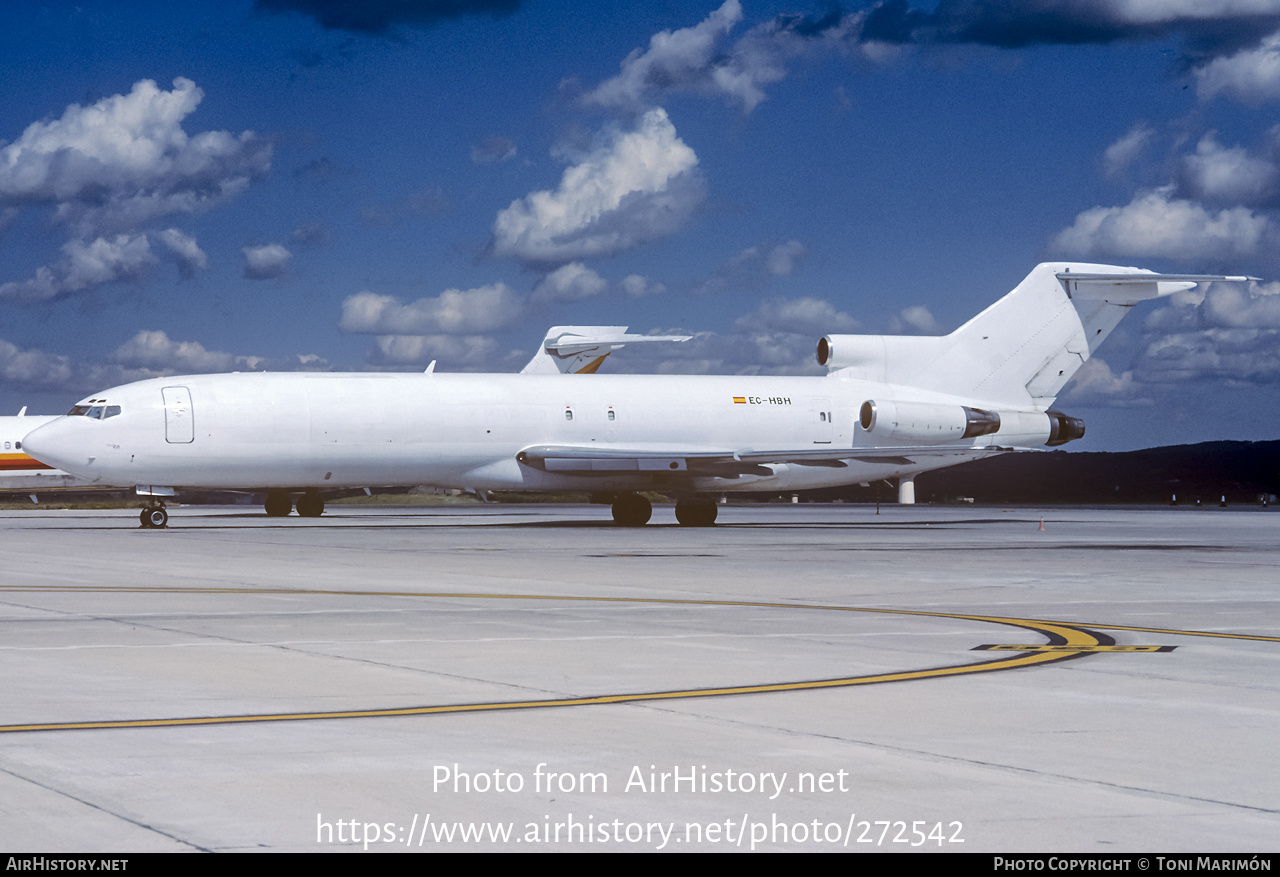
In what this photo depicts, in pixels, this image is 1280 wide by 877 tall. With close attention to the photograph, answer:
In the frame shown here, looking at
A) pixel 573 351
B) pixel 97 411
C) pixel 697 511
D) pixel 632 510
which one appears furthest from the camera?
pixel 573 351

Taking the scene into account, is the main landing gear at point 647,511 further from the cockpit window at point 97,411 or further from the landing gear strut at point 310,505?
the cockpit window at point 97,411

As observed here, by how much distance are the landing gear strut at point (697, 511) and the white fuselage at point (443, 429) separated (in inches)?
26.6

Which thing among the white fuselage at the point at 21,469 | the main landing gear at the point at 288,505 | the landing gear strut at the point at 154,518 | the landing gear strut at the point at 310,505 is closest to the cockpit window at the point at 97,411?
the landing gear strut at the point at 154,518

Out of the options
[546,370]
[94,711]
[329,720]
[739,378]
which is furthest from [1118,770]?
[546,370]

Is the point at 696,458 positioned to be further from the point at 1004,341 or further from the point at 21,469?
the point at 21,469

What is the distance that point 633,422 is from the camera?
44.4 m

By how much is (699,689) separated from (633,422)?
3374 cm

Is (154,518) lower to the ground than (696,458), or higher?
lower

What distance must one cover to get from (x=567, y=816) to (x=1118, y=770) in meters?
3.06

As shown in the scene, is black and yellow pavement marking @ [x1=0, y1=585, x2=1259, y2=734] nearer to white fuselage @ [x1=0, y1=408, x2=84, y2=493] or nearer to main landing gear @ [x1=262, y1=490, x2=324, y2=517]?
main landing gear @ [x1=262, y1=490, x2=324, y2=517]

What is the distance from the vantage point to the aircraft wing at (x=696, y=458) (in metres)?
42.6

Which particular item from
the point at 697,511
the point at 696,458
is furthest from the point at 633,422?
the point at 697,511

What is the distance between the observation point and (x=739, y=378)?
155ft

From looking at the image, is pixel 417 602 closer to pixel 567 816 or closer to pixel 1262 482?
pixel 567 816
